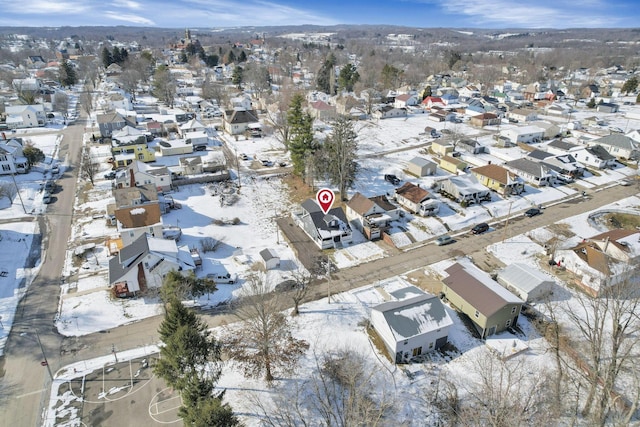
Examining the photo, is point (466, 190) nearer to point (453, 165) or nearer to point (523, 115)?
point (453, 165)

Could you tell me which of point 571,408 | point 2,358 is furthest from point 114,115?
point 571,408

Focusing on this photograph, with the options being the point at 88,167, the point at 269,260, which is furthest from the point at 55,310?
the point at 88,167

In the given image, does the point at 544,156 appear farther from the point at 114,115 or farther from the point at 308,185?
the point at 114,115

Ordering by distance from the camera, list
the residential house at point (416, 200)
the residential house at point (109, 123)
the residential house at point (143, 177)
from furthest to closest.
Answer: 1. the residential house at point (109, 123)
2. the residential house at point (143, 177)
3. the residential house at point (416, 200)

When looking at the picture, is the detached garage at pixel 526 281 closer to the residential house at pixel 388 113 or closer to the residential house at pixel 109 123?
the residential house at pixel 388 113

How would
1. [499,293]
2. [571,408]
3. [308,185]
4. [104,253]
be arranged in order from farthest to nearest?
[308,185], [104,253], [499,293], [571,408]

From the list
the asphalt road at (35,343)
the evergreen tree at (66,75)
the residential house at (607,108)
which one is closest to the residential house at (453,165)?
the asphalt road at (35,343)

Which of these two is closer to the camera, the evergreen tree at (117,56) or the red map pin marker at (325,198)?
the red map pin marker at (325,198)
